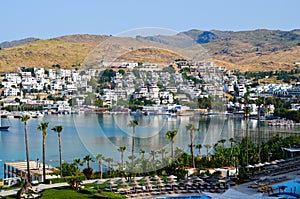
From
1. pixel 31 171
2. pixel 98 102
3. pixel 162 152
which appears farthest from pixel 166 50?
pixel 31 171

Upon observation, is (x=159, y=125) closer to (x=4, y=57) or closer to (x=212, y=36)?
(x=4, y=57)

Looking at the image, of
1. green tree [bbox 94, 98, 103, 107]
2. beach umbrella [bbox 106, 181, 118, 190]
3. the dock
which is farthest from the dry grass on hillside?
green tree [bbox 94, 98, 103, 107]

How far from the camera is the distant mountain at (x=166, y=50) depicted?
9.17 metres

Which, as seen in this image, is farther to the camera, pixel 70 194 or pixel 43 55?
pixel 43 55

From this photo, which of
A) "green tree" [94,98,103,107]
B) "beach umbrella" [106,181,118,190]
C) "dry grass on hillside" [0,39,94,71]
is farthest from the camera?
"dry grass on hillside" [0,39,94,71]

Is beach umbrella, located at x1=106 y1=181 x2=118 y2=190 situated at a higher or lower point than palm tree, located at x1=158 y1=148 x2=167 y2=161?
lower

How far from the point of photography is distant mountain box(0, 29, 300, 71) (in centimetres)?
917

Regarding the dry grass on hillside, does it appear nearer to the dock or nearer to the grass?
the dock

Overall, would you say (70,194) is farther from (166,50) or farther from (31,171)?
(31,171)

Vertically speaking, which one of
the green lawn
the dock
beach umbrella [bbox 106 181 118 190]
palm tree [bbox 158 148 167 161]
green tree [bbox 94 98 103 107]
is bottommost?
the dock

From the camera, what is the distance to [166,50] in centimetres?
948

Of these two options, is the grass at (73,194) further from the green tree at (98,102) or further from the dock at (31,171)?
the dock at (31,171)

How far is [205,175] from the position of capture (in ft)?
41.3

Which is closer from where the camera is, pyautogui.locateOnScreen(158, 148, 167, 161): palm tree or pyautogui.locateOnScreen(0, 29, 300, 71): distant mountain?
pyautogui.locateOnScreen(0, 29, 300, 71): distant mountain
